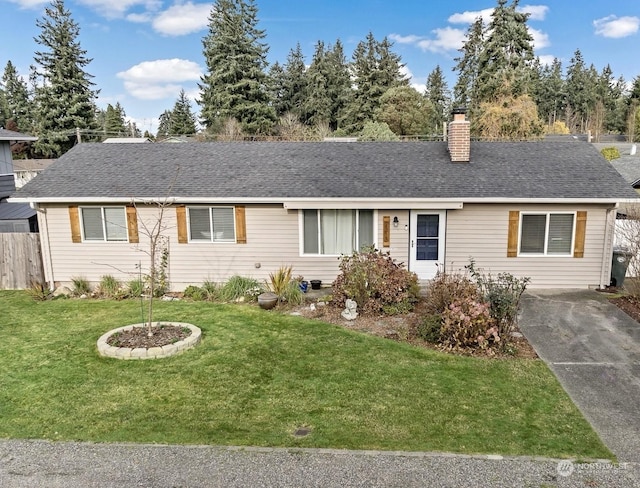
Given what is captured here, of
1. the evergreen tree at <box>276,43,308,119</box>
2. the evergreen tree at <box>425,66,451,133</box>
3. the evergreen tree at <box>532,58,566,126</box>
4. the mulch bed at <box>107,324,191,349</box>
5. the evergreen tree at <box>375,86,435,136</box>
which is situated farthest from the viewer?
the evergreen tree at <box>532,58,566,126</box>

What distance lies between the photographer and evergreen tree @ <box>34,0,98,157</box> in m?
33.2

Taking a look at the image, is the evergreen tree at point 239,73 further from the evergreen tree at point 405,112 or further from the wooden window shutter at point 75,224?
the wooden window shutter at point 75,224

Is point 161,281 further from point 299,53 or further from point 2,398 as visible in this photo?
point 299,53

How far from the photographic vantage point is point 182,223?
38.0ft

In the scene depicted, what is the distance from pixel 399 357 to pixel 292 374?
1.83m

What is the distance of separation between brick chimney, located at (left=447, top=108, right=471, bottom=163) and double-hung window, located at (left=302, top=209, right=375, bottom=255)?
3.10m

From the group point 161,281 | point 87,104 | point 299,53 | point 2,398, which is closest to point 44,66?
point 87,104

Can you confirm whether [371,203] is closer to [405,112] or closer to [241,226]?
[241,226]

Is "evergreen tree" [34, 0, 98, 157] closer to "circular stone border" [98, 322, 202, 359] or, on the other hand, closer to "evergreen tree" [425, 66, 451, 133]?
"circular stone border" [98, 322, 202, 359]

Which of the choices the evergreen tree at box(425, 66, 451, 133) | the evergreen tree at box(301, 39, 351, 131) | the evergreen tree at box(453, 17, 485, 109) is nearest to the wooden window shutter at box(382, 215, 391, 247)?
the evergreen tree at box(301, 39, 351, 131)

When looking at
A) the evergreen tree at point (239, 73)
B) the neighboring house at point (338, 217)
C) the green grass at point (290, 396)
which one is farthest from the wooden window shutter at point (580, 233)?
the evergreen tree at point (239, 73)

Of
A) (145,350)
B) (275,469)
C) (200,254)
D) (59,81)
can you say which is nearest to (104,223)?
(200,254)

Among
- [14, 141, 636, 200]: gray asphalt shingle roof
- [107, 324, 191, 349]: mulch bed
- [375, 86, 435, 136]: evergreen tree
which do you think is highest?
[375, 86, 435, 136]: evergreen tree

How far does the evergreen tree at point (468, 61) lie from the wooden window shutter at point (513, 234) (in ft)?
117
